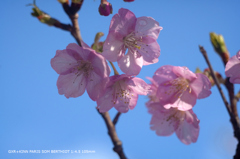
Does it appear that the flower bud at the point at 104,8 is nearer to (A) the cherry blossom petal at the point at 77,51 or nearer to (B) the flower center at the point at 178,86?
(A) the cherry blossom petal at the point at 77,51

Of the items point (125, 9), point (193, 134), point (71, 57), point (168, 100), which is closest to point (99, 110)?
point (71, 57)

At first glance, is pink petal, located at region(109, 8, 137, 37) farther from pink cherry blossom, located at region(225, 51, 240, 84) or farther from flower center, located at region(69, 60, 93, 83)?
pink cherry blossom, located at region(225, 51, 240, 84)

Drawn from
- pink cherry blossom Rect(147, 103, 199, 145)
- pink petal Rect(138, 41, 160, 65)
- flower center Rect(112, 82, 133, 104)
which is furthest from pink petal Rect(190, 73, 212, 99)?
flower center Rect(112, 82, 133, 104)

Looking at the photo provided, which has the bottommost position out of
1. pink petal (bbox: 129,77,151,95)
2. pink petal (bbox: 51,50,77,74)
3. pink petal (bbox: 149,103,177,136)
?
pink petal (bbox: 149,103,177,136)

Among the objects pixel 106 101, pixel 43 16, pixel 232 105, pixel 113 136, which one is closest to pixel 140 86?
pixel 106 101

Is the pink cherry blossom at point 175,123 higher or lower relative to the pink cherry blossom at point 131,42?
A: lower

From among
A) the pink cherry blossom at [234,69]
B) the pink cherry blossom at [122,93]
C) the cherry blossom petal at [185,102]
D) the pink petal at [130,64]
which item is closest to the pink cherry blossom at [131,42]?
the pink petal at [130,64]

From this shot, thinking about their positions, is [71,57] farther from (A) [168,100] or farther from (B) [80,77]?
(A) [168,100]
